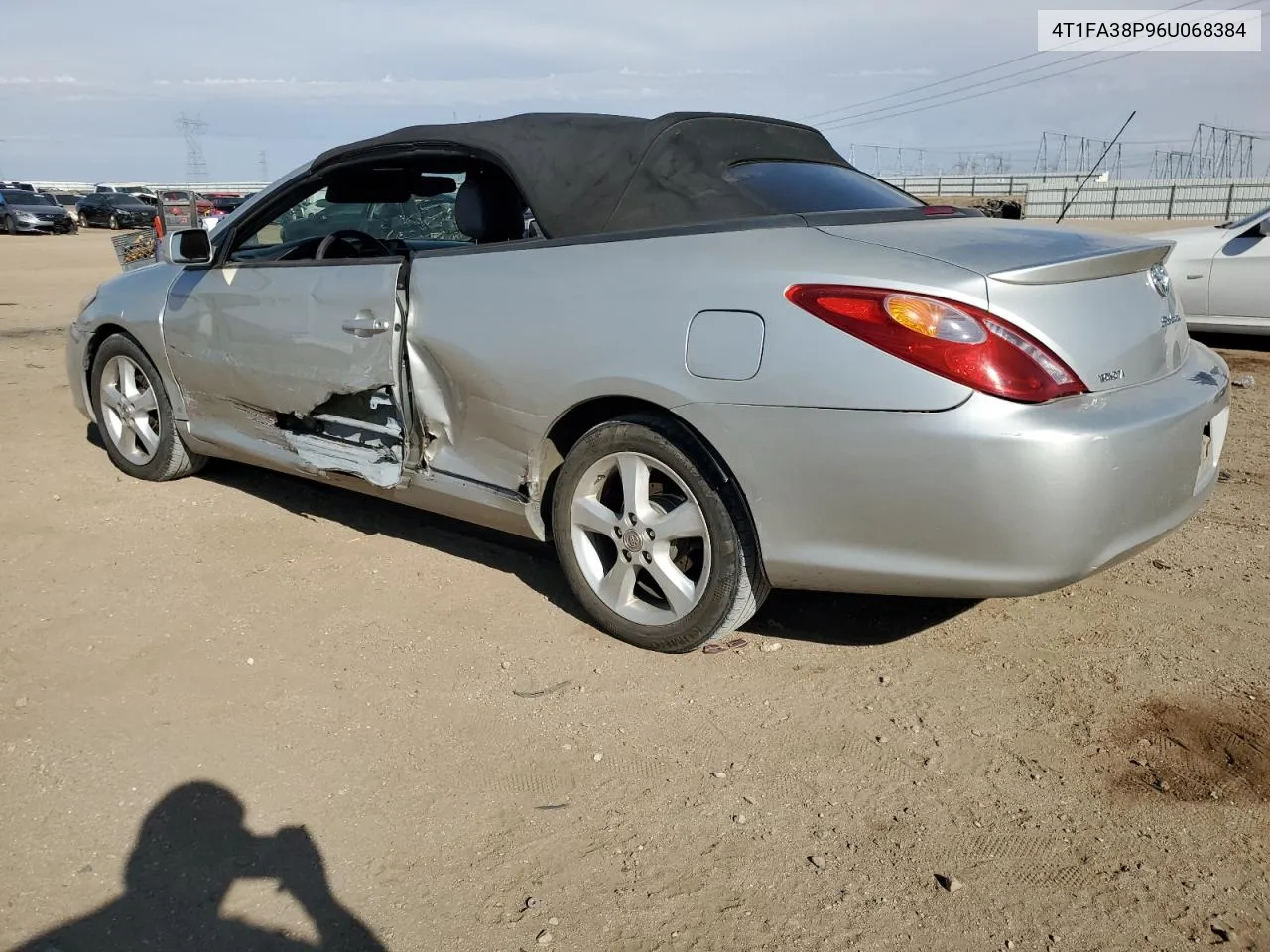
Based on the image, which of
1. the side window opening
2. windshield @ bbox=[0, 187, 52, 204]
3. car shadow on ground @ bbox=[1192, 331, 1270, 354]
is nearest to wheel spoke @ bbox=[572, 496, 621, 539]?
Result: the side window opening

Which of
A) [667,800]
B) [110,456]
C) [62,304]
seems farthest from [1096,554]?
[62,304]

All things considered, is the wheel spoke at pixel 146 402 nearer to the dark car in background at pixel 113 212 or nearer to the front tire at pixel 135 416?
the front tire at pixel 135 416

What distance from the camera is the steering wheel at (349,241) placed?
464 centimetres

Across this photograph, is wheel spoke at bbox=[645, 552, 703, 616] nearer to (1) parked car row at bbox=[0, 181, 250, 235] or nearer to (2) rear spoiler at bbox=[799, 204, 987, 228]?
(2) rear spoiler at bbox=[799, 204, 987, 228]

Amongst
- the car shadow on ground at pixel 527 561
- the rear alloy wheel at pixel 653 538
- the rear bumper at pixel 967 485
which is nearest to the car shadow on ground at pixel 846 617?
the car shadow on ground at pixel 527 561

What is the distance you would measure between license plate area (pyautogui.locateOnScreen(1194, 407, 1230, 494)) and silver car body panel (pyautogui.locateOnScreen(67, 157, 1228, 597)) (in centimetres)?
2

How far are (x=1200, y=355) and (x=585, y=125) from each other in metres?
2.19

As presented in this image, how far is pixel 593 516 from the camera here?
11.1 ft

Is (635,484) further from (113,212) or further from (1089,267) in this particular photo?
(113,212)

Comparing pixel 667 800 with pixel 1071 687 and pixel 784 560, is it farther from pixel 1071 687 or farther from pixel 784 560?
pixel 1071 687

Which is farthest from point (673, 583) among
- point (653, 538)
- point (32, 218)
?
point (32, 218)

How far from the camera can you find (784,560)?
298cm

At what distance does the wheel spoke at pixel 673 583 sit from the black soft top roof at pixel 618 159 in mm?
1051

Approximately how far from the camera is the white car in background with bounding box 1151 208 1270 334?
811 cm
